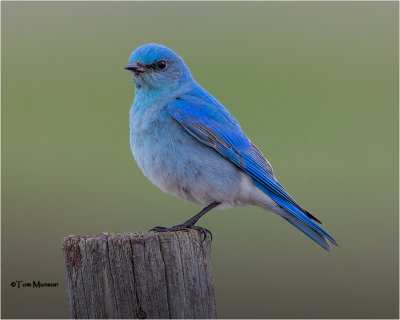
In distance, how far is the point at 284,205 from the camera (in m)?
5.59

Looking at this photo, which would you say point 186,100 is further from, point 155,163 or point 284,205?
point 284,205

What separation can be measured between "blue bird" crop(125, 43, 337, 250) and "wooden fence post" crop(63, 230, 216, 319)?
3.95ft

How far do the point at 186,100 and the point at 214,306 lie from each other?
2391mm

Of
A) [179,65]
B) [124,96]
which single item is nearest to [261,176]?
[179,65]

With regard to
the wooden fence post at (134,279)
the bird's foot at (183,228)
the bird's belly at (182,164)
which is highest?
the bird's belly at (182,164)

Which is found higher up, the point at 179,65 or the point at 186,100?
the point at 179,65

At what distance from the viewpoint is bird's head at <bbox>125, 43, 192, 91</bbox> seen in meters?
5.72

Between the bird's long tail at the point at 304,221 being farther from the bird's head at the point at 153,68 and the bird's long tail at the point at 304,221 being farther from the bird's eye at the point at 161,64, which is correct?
the bird's eye at the point at 161,64

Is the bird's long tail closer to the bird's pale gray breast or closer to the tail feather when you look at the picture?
the tail feather

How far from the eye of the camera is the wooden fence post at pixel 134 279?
3.67 m

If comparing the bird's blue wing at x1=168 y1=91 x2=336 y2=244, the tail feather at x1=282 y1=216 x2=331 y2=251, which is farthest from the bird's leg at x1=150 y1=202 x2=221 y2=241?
the tail feather at x1=282 y1=216 x2=331 y2=251

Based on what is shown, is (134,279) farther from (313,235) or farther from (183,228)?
(313,235)

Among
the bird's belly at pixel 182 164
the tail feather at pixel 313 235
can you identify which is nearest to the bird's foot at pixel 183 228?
the bird's belly at pixel 182 164

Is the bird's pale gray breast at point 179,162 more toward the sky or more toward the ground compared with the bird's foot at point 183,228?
more toward the sky
